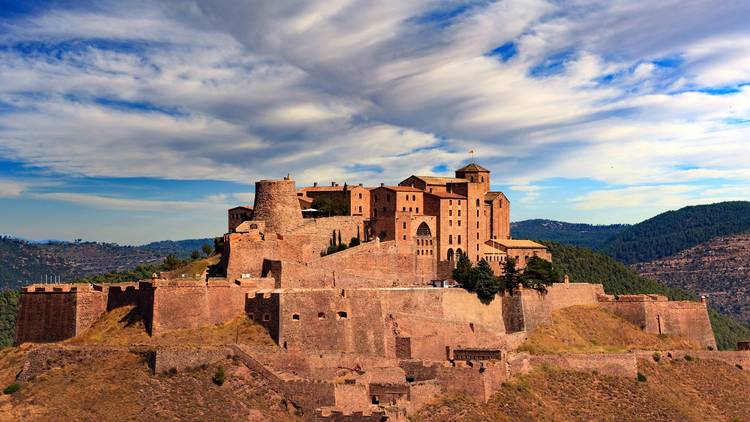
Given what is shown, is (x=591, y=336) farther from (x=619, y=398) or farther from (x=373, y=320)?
(x=373, y=320)

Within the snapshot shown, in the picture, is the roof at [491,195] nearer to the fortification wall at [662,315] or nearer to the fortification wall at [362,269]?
the fortification wall at [662,315]

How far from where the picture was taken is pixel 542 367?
186ft

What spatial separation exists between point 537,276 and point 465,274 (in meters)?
6.59

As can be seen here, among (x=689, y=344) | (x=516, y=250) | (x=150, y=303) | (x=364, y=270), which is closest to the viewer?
(x=150, y=303)

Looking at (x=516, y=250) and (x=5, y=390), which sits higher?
(x=516, y=250)

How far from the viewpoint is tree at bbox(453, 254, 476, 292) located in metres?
63.9

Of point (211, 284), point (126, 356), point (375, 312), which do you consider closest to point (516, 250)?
point (375, 312)

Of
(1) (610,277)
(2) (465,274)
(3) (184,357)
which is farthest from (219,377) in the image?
(1) (610,277)

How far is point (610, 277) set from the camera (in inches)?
4909

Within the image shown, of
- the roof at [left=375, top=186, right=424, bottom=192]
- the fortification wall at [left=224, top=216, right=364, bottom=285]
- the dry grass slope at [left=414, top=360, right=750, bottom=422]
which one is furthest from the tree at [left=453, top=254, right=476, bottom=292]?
the fortification wall at [left=224, top=216, right=364, bottom=285]

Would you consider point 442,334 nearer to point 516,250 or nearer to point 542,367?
point 542,367

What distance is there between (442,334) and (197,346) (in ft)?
54.9

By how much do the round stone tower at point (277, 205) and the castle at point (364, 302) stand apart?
80mm

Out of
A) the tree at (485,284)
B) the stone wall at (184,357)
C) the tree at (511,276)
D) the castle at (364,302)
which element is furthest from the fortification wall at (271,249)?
the tree at (511,276)
